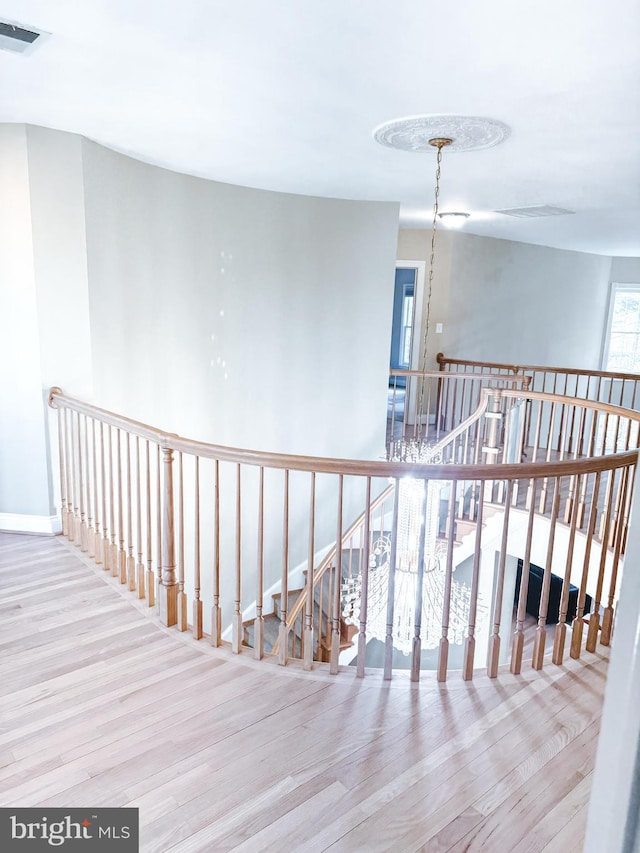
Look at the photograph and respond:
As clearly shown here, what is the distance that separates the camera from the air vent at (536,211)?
221 inches

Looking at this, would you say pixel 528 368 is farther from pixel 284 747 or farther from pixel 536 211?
pixel 284 747

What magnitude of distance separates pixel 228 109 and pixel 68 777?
3.00 meters

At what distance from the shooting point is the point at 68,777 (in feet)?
6.21

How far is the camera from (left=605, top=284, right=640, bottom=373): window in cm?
1029

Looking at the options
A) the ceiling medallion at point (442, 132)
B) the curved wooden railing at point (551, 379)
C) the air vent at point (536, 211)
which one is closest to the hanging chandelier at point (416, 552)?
the ceiling medallion at point (442, 132)

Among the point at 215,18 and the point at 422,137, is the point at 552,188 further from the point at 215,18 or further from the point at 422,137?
the point at 215,18

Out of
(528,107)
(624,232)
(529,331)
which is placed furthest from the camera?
(529,331)

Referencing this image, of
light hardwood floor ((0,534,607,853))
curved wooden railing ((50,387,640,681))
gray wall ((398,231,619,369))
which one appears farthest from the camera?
gray wall ((398,231,619,369))

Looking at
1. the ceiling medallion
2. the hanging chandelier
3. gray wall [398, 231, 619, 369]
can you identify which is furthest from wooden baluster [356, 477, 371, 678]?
gray wall [398, 231, 619, 369]

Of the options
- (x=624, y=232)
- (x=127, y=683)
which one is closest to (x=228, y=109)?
(x=127, y=683)

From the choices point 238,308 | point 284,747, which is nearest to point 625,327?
point 238,308

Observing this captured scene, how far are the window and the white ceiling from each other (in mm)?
6658

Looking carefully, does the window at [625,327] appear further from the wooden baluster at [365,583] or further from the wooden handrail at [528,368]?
the wooden baluster at [365,583]

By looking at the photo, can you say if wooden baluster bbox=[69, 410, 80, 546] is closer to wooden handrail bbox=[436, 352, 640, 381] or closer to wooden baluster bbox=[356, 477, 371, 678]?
wooden baluster bbox=[356, 477, 371, 678]
